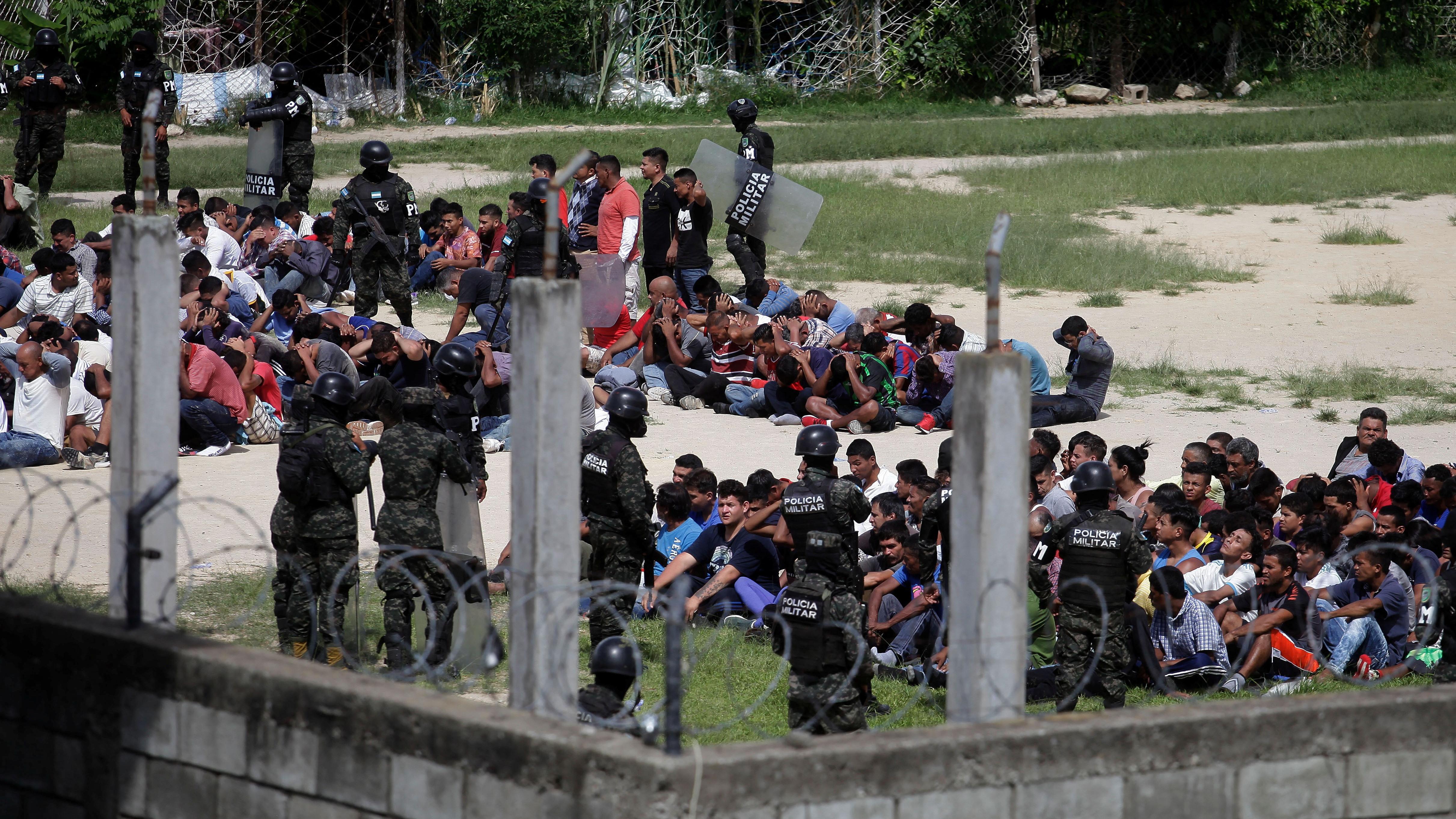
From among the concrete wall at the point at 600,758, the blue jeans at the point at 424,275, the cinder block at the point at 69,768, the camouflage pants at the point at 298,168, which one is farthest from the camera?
the camouflage pants at the point at 298,168

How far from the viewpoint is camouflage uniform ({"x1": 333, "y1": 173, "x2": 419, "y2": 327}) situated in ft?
44.0

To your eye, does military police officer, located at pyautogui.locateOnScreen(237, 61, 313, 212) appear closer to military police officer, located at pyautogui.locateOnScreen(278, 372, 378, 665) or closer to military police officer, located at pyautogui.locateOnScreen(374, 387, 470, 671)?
military police officer, located at pyautogui.locateOnScreen(278, 372, 378, 665)

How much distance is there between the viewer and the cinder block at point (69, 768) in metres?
5.14

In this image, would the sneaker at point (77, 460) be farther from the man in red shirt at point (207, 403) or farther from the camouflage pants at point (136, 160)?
the camouflage pants at point (136, 160)

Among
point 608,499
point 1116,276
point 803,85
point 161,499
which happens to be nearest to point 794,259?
point 1116,276

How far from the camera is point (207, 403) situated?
35.3 ft

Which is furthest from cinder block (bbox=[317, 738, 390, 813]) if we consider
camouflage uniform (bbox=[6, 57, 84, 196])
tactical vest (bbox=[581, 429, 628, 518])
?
camouflage uniform (bbox=[6, 57, 84, 196])

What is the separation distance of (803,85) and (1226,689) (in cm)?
2536

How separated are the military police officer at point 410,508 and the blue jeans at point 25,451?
14.0 ft

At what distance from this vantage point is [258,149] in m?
16.2

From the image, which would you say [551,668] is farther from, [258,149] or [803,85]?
[803,85]

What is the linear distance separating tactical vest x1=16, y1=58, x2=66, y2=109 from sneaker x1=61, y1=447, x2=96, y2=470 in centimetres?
825

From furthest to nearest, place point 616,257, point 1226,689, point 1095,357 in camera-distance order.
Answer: point 616,257 < point 1095,357 < point 1226,689

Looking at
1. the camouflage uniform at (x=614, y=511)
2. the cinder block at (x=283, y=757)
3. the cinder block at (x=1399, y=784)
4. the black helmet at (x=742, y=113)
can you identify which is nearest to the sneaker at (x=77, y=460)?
the camouflage uniform at (x=614, y=511)
